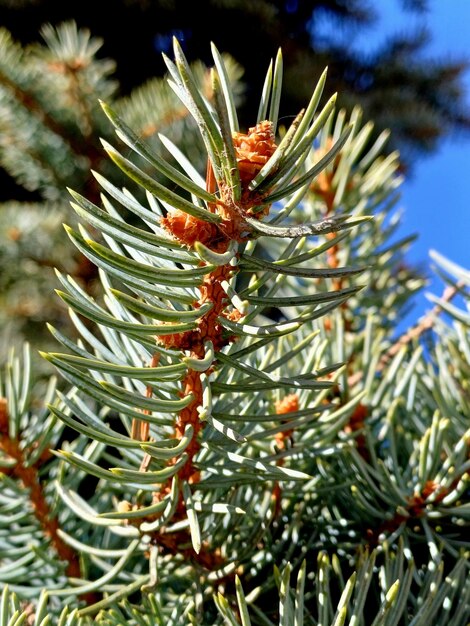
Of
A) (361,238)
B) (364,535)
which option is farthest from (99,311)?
(361,238)

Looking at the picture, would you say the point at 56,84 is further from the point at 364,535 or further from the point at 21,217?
the point at 364,535

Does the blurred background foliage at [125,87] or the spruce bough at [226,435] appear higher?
the blurred background foliage at [125,87]

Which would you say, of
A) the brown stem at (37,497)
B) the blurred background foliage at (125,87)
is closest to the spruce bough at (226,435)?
the brown stem at (37,497)

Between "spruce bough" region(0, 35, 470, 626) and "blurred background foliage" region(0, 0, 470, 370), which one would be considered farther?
"blurred background foliage" region(0, 0, 470, 370)

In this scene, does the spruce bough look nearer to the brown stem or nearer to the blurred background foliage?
the brown stem

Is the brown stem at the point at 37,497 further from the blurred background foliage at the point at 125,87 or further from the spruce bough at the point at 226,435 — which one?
the blurred background foliage at the point at 125,87

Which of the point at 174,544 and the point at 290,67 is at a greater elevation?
the point at 290,67

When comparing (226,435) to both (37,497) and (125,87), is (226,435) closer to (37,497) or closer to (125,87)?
(37,497)

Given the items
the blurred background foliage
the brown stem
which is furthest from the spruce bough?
the blurred background foliage

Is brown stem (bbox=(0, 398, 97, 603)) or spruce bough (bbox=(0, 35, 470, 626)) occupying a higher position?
spruce bough (bbox=(0, 35, 470, 626))
